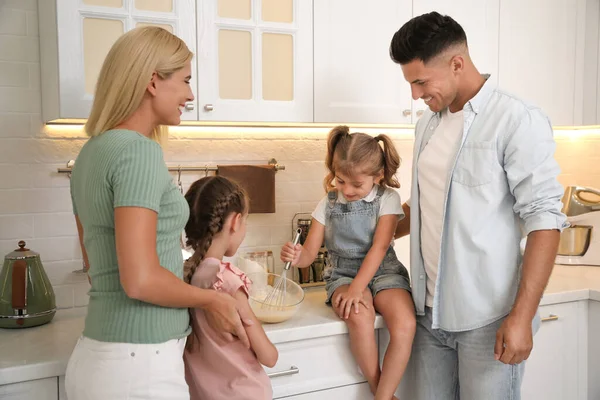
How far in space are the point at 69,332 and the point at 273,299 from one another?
636 millimetres

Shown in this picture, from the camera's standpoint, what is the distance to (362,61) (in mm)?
2352

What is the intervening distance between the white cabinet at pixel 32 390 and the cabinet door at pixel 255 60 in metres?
0.90

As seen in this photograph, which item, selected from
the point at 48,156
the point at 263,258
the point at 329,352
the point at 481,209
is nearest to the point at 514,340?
the point at 481,209

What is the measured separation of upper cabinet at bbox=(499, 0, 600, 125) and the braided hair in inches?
55.7

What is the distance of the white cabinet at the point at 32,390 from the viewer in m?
1.72

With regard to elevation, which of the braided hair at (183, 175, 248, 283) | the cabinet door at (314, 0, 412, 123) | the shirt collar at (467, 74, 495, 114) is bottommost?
the braided hair at (183, 175, 248, 283)

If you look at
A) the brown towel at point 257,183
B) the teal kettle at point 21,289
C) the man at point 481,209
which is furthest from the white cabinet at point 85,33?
the man at point 481,209

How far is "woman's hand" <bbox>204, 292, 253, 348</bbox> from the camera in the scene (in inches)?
60.4

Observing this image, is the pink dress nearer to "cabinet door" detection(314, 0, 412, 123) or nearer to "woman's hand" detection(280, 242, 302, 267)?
"woman's hand" detection(280, 242, 302, 267)

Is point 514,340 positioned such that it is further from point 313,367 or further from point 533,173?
point 313,367

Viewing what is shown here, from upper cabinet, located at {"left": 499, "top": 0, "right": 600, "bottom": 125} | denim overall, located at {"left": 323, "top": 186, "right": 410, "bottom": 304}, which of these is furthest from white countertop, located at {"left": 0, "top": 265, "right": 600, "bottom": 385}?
upper cabinet, located at {"left": 499, "top": 0, "right": 600, "bottom": 125}

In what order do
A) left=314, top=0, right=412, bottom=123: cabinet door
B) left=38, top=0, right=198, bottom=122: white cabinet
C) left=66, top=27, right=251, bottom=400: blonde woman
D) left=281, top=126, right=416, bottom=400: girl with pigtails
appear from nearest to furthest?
left=66, top=27, right=251, bottom=400: blonde woman < left=38, top=0, right=198, bottom=122: white cabinet < left=281, top=126, right=416, bottom=400: girl with pigtails < left=314, top=0, right=412, bottom=123: cabinet door

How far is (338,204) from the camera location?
2223 millimetres

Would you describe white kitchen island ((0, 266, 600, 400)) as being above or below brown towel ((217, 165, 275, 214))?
below
